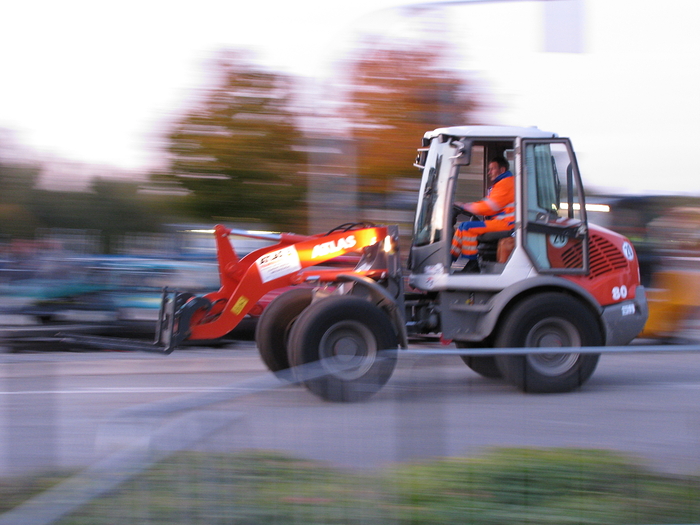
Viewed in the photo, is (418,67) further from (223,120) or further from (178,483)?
(178,483)

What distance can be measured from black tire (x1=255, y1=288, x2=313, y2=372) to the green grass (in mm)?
4192

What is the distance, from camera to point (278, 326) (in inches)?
291

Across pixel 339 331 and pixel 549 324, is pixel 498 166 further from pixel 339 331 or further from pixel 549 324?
pixel 339 331

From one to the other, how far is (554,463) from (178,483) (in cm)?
143

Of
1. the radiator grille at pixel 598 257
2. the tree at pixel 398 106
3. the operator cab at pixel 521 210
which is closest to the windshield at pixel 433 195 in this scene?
the operator cab at pixel 521 210

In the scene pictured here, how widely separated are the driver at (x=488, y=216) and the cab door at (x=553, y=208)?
0.16 m

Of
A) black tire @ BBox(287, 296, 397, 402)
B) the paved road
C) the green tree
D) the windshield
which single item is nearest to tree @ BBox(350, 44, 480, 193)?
the windshield

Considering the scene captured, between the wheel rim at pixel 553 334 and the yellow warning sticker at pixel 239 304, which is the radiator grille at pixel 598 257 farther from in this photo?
the yellow warning sticker at pixel 239 304

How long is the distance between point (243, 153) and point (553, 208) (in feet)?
42.8

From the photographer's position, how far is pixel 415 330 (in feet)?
24.0

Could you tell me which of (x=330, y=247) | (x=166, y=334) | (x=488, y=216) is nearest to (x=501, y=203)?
(x=488, y=216)

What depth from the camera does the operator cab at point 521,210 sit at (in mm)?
7141

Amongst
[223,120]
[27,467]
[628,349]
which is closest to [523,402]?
[628,349]

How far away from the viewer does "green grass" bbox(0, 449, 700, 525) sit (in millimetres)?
3053
